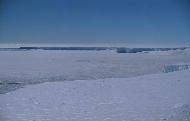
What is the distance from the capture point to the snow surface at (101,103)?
233 inches

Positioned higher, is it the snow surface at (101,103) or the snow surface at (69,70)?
the snow surface at (69,70)

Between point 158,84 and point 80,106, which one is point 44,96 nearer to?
point 80,106

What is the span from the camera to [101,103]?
291 inches

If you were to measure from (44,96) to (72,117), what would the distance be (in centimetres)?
263

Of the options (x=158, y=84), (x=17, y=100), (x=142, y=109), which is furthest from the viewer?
(x=158, y=84)

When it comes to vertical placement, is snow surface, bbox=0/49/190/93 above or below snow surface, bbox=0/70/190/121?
above

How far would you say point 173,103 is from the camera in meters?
7.11

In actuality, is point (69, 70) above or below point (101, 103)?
above

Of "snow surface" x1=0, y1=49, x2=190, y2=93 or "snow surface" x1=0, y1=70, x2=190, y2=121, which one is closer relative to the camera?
"snow surface" x1=0, y1=70, x2=190, y2=121

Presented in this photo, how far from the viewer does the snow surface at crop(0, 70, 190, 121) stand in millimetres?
5930

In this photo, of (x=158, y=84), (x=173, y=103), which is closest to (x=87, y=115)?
(x=173, y=103)

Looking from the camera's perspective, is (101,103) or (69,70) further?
(69,70)

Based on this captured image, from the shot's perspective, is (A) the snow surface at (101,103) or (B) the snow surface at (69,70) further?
(B) the snow surface at (69,70)

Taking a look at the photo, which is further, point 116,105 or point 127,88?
point 127,88
